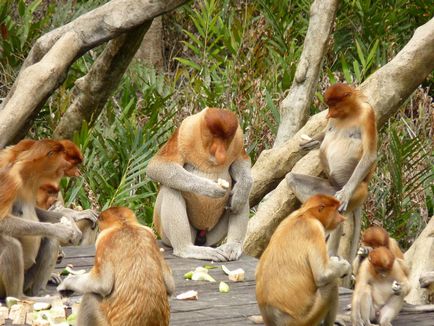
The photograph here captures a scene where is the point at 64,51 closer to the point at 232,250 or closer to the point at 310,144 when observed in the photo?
the point at 310,144

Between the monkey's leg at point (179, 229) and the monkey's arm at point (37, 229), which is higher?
the monkey's arm at point (37, 229)

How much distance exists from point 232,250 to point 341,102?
3.93ft

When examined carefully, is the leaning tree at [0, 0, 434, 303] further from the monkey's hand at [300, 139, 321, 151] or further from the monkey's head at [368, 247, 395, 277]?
the monkey's head at [368, 247, 395, 277]

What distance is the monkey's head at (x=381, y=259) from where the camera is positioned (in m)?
5.80

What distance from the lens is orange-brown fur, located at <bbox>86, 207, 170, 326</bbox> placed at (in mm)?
4980

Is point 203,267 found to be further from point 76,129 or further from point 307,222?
point 76,129

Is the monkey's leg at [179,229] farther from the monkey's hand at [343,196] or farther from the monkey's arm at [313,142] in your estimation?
the monkey's arm at [313,142]

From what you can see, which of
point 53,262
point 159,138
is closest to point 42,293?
point 53,262

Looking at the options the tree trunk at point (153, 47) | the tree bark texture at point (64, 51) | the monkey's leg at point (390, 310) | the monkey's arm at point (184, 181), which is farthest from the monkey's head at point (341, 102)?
the tree trunk at point (153, 47)

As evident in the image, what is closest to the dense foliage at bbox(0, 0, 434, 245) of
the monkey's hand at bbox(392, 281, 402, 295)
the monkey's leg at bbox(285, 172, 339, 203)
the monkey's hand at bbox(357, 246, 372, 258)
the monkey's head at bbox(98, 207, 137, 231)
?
the monkey's leg at bbox(285, 172, 339, 203)

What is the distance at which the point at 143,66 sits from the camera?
462 inches

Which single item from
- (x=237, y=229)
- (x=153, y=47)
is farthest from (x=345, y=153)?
(x=153, y=47)

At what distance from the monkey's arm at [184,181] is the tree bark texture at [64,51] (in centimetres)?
140

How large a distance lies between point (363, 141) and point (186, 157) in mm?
1143
